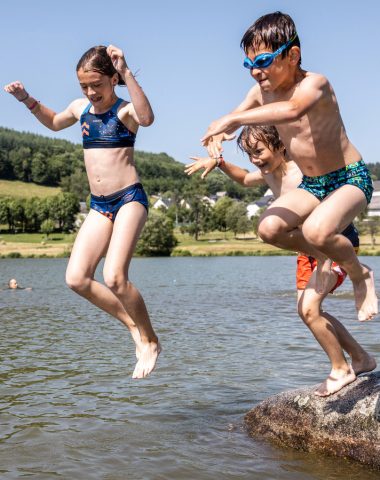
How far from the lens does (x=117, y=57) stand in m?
6.48

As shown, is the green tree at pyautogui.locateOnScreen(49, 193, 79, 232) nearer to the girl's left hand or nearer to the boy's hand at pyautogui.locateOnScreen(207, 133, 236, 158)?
the girl's left hand

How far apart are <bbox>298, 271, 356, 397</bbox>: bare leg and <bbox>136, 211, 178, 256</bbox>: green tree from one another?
76451 millimetres

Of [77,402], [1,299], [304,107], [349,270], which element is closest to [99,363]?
[77,402]

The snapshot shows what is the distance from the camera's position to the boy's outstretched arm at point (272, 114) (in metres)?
5.31

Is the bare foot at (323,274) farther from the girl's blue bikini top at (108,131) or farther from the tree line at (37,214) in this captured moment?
the tree line at (37,214)

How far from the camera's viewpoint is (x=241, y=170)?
8.06m

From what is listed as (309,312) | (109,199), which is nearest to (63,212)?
(109,199)

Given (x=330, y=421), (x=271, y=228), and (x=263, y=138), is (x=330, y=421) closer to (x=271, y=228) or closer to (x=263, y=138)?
(x=271, y=228)

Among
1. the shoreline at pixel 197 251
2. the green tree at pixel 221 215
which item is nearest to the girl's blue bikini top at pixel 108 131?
the shoreline at pixel 197 251

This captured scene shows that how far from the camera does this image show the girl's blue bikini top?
23.5 ft

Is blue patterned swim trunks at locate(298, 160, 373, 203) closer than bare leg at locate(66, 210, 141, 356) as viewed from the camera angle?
Yes

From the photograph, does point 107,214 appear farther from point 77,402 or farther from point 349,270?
point 77,402

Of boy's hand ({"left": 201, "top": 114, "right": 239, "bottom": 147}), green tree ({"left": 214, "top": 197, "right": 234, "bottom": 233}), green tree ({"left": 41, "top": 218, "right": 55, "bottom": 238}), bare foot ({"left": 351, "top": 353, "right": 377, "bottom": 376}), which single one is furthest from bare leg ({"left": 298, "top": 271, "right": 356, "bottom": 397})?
green tree ({"left": 214, "top": 197, "right": 234, "bottom": 233})

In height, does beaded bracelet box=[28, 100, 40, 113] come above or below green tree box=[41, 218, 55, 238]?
above
